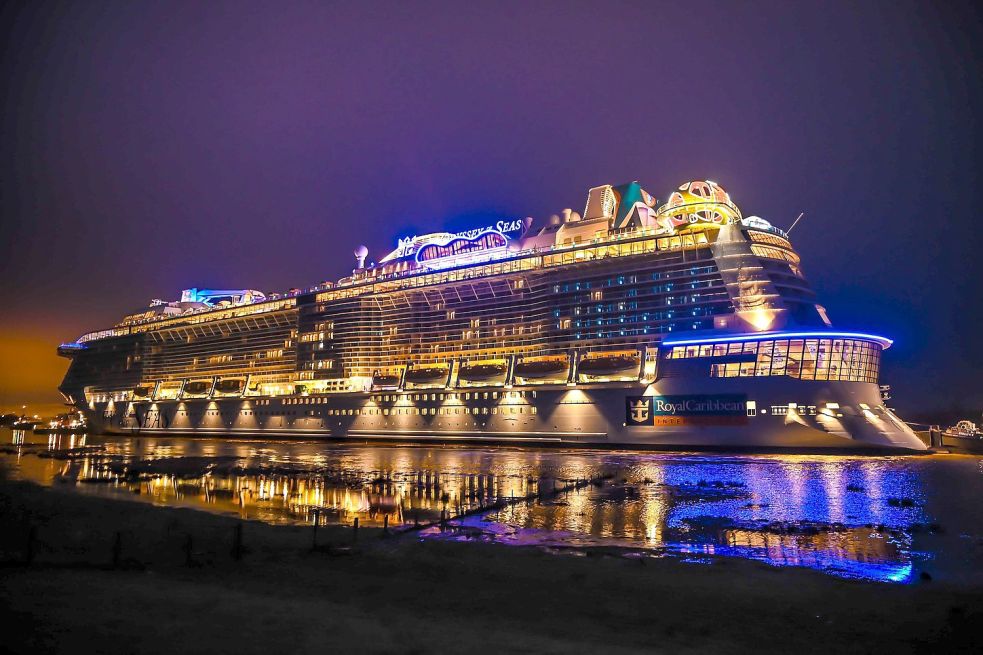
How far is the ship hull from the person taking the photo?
179 feet

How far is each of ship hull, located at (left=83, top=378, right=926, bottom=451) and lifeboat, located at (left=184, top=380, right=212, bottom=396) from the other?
92.1 ft

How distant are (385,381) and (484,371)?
62.5 feet

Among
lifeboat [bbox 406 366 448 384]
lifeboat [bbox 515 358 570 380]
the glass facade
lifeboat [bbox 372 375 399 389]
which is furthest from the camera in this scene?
lifeboat [bbox 372 375 399 389]

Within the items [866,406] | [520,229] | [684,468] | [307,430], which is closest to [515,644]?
[684,468]

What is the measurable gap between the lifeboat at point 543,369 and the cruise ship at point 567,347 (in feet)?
0.76

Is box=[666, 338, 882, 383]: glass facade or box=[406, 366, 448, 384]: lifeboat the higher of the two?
box=[666, 338, 882, 383]: glass facade

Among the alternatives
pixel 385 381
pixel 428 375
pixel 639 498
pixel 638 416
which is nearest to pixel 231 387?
pixel 385 381

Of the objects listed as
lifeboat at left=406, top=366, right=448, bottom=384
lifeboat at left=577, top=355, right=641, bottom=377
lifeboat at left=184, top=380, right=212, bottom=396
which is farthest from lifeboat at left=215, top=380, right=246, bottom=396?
lifeboat at left=577, top=355, right=641, bottom=377

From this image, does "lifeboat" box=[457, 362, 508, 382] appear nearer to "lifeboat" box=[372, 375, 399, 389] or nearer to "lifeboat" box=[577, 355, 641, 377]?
"lifeboat" box=[577, 355, 641, 377]

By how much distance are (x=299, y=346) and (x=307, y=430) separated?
14.7 meters

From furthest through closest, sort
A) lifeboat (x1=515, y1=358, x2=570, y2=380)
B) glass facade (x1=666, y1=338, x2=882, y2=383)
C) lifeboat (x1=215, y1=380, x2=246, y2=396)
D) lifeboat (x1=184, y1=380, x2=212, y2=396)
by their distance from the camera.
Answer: lifeboat (x1=184, y1=380, x2=212, y2=396), lifeboat (x1=215, y1=380, x2=246, y2=396), lifeboat (x1=515, y1=358, x2=570, y2=380), glass facade (x1=666, y1=338, x2=882, y2=383)

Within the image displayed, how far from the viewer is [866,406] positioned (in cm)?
5631

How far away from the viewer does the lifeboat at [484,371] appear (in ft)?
245

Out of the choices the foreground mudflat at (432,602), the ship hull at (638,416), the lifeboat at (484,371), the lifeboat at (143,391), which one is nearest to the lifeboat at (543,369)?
the ship hull at (638,416)
